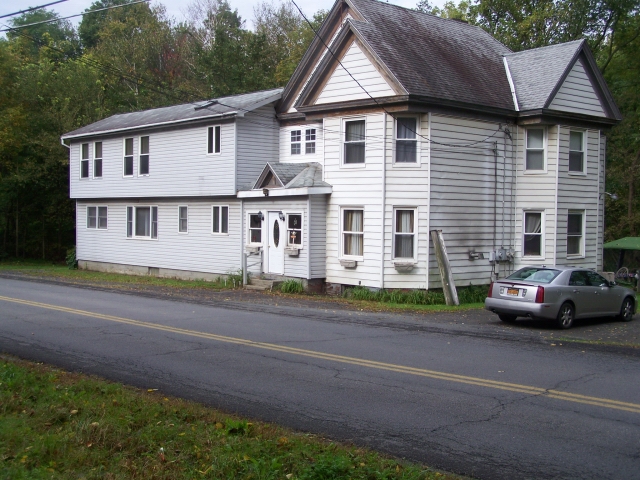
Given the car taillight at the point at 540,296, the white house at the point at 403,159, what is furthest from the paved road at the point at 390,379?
the white house at the point at 403,159

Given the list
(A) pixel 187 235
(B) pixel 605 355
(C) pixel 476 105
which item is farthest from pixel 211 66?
(B) pixel 605 355

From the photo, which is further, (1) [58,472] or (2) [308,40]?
(2) [308,40]

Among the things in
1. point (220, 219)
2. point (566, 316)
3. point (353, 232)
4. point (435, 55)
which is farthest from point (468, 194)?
point (220, 219)

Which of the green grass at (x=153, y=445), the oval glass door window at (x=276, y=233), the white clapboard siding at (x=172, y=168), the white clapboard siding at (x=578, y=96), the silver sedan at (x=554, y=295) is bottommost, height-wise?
the green grass at (x=153, y=445)

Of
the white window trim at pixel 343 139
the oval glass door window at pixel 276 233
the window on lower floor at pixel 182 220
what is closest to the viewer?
the white window trim at pixel 343 139

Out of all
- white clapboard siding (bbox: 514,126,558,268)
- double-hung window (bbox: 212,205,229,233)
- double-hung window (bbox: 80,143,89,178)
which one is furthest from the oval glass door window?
double-hung window (bbox: 80,143,89,178)

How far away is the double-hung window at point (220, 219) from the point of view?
1088 inches

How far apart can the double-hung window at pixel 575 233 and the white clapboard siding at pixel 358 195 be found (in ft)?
23.9

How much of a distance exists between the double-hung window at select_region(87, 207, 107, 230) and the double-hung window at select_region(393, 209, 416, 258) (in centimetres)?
1819

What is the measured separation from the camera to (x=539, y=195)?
23.5m

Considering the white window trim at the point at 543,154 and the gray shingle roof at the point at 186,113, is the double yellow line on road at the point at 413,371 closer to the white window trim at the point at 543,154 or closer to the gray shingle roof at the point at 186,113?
the gray shingle roof at the point at 186,113

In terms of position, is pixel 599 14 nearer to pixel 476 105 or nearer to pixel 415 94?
pixel 476 105

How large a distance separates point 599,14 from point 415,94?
20632mm

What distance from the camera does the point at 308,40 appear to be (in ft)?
168
